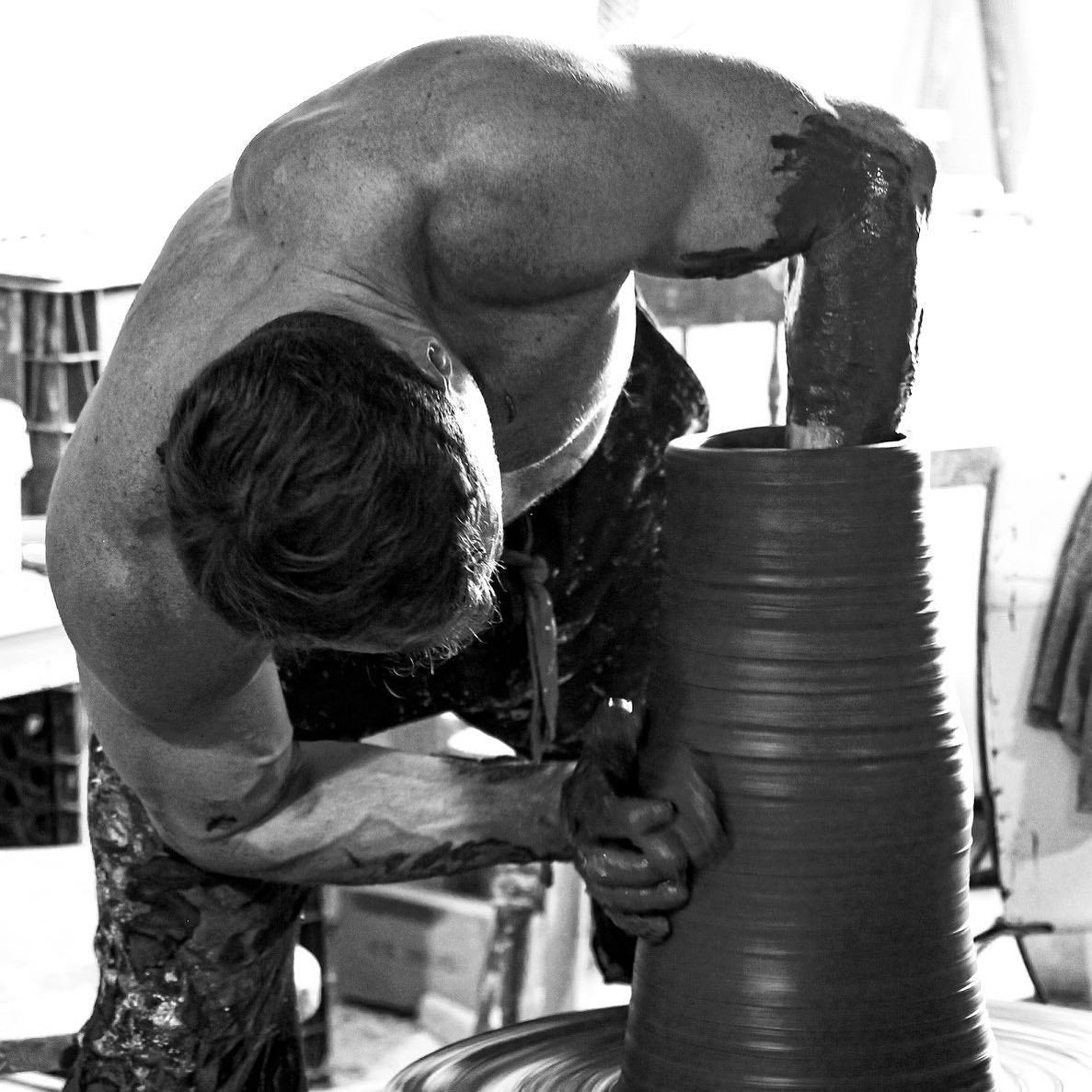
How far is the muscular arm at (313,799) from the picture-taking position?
58.6 inches

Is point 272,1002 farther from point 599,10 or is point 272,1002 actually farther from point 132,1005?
point 599,10

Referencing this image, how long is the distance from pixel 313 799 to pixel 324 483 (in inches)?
21.5

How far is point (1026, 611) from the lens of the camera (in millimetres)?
2473

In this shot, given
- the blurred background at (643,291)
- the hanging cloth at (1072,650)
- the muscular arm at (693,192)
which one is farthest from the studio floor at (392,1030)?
the muscular arm at (693,192)

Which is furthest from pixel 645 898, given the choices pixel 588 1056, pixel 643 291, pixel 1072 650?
pixel 643 291

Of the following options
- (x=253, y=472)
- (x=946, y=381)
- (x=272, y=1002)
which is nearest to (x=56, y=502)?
(x=253, y=472)

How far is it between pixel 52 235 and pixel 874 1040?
2.26m

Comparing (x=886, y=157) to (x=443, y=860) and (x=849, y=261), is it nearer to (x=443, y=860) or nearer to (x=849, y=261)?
(x=849, y=261)

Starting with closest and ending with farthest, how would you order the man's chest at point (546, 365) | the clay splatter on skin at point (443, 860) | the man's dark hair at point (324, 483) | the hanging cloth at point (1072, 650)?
the man's dark hair at point (324, 483)
the man's chest at point (546, 365)
the clay splatter on skin at point (443, 860)
the hanging cloth at point (1072, 650)

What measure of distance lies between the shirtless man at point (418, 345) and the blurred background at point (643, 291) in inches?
32.2

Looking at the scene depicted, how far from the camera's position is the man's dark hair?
1109 mm

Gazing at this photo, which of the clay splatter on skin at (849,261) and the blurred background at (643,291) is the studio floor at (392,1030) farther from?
the clay splatter on skin at (849,261)

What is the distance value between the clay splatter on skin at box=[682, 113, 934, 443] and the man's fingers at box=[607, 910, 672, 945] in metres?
0.41

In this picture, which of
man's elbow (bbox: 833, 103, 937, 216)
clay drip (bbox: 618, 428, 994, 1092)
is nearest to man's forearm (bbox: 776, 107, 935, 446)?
man's elbow (bbox: 833, 103, 937, 216)
